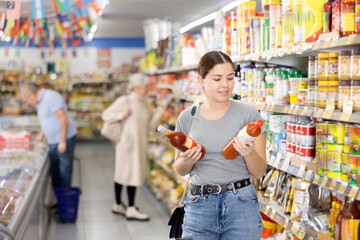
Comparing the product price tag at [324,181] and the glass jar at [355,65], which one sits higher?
the glass jar at [355,65]

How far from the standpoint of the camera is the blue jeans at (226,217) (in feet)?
8.11

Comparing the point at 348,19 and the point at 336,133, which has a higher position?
the point at 348,19

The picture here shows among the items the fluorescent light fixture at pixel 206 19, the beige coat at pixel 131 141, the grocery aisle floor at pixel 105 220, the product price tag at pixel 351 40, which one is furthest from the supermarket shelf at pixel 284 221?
the fluorescent light fixture at pixel 206 19

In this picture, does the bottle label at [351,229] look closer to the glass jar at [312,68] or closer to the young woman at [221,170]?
the young woman at [221,170]

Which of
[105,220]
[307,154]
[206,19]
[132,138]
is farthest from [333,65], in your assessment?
[206,19]

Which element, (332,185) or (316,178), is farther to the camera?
(316,178)

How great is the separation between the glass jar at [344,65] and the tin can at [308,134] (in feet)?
1.79

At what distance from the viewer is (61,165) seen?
255 inches

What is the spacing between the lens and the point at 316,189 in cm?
315

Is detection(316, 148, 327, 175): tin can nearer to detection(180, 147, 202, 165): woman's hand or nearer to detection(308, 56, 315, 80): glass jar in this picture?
detection(308, 56, 315, 80): glass jar

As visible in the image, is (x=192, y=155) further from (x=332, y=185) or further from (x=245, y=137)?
(x=332, y=185)

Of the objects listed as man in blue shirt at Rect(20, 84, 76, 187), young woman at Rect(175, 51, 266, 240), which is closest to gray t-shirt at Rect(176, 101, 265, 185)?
young woman at Rect(175, 51, 266, 240)

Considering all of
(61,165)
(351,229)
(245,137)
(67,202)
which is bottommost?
(67,202)

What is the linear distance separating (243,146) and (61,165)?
15.2 ft
